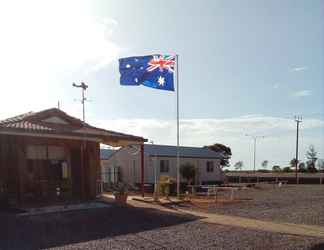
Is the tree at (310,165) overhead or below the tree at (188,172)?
below

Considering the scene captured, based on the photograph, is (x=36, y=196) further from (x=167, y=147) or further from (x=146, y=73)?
(x=167, y=147)

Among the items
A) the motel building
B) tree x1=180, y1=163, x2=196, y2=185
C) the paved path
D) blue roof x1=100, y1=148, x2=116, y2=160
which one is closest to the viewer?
the paved path

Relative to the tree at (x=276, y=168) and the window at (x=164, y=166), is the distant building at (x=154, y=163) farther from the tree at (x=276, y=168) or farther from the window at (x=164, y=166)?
the tree at (x=276, y=168)

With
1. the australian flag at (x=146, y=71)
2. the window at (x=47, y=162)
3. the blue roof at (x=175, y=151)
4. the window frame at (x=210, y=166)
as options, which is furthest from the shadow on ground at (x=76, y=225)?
the window frame at (x=210, y=166)

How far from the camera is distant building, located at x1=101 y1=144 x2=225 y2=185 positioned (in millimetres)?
42688

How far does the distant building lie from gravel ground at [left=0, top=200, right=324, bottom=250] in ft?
85.7

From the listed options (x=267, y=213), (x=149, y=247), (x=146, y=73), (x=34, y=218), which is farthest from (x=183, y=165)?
(x=149, y=247)

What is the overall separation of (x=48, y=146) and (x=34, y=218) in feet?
17.3

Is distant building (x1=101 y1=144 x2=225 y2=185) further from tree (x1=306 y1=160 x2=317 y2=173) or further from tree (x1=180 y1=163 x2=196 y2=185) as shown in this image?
tree (x1=306 y1=160 x2=317 y2=173)

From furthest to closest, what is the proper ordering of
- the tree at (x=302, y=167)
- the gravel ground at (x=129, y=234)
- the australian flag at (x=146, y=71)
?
the tree at (x=302, y=167) < the australian flag at (x=146, y=71) < the gravel ground at (x=129, y=234)

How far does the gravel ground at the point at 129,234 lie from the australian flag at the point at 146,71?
753 cm

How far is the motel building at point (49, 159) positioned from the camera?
54.6 ft

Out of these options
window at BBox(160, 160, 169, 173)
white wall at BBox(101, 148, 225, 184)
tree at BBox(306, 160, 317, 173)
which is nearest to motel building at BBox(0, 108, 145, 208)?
white wall at BBox(101, 148, 225, 184)

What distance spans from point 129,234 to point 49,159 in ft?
26.6
